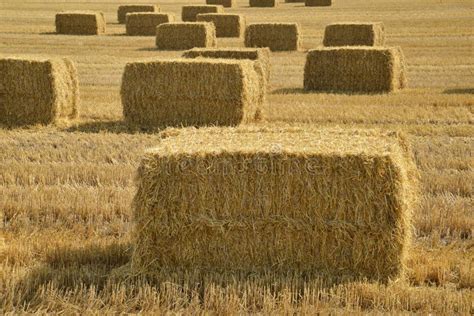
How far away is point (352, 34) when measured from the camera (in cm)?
2553

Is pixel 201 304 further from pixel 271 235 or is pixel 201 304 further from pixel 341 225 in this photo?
pixel 341 225

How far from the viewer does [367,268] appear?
6848 mm

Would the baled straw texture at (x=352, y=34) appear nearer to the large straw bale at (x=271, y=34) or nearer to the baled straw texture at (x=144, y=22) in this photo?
the large straw bale at (x=271, y=34)

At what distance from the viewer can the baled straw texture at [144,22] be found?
1300 inches

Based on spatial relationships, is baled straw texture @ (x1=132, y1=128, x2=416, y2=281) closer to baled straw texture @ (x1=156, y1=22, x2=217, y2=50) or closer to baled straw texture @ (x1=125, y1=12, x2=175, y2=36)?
baled straw texture @ (x1=156, y1=22, x2=217, y2=50)

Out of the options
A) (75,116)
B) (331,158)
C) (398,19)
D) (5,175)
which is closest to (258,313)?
(331,158)

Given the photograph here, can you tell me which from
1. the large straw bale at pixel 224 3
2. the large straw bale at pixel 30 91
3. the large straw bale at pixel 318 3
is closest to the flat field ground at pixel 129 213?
the large straw bale at pixel 30 91

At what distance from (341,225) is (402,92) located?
12488 millimetres

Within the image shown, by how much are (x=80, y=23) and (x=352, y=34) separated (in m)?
12.4

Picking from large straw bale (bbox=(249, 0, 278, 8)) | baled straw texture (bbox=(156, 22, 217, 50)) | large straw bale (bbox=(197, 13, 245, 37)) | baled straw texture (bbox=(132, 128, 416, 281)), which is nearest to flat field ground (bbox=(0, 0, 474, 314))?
baled straw texture (bbox=(132, 128, 416, 281))

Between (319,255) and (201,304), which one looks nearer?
(201,304)

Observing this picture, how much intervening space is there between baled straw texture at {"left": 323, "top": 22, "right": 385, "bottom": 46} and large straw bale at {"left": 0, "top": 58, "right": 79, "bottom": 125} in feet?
42.1

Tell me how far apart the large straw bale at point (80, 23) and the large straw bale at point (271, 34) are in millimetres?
8006

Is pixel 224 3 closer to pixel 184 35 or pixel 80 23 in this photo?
pixel 80 23
